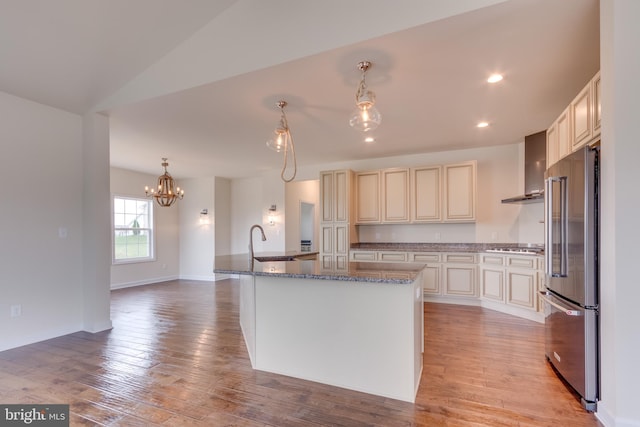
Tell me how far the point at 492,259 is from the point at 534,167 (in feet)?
4.85

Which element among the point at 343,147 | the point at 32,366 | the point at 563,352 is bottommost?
the point at 32,366

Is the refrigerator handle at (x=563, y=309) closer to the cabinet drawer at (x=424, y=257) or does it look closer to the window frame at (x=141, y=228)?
the cabinet drawer at (x=424, y=257)

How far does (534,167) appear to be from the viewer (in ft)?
14.6

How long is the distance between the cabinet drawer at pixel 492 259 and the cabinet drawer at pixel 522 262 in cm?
13

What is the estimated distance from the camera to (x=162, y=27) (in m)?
2.78

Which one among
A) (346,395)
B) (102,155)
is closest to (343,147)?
(102,155)

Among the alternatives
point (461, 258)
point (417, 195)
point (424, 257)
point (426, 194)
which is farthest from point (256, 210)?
point (461, 258)

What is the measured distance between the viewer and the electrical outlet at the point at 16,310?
321 cm

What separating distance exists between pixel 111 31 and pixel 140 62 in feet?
1.28

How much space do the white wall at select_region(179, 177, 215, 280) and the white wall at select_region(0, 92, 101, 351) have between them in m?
3.89

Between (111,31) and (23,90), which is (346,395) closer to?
(111,31)

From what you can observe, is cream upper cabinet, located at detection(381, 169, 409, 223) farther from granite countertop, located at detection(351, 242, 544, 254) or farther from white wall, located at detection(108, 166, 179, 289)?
white wall, located at detection(108, 166, 179, 289)

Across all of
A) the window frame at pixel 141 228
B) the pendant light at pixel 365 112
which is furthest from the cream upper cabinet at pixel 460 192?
the window frame at pixel 141 228

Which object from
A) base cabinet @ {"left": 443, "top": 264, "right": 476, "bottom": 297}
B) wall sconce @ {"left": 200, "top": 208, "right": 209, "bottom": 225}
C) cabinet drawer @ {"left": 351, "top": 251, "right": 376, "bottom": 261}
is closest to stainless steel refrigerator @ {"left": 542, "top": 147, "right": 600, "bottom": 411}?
base cabinet @ {"left": 443, "top": 264, "right": 476, "bottom": 297}
